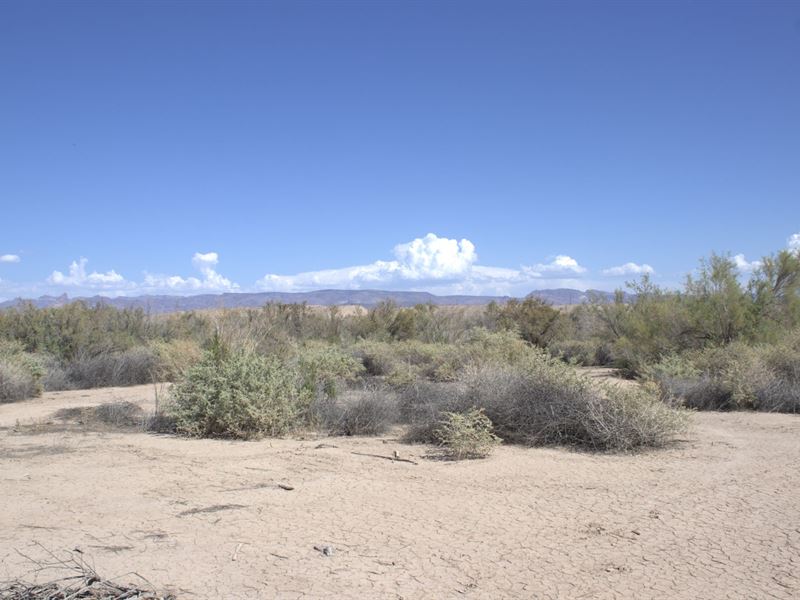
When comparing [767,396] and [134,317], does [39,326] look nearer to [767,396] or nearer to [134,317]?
[134,317]

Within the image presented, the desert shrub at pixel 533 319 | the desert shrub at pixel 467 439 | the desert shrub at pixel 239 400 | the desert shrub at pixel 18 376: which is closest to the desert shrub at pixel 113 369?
the desert shrub at pixel 18 376

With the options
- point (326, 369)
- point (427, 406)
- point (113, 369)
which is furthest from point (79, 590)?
point (113, 369)

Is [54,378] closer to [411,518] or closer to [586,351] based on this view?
[411,518]

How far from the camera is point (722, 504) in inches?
298

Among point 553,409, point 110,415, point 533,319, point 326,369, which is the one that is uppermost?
point 533,319

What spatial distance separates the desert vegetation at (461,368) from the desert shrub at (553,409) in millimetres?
23

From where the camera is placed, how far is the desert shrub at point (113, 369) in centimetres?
2108

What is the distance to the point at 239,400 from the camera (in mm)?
11914

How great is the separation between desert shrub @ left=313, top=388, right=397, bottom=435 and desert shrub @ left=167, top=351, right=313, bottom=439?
39 cm

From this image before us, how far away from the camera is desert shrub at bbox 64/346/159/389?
2108cm

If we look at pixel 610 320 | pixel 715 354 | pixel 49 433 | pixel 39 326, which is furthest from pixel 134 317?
pixel 715 354

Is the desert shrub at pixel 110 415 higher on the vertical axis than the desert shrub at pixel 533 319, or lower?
lower

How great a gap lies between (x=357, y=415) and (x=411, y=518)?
5533 mm

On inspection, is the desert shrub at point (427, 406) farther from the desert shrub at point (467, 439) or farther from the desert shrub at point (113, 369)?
the desert shrub at point (113, 369)
